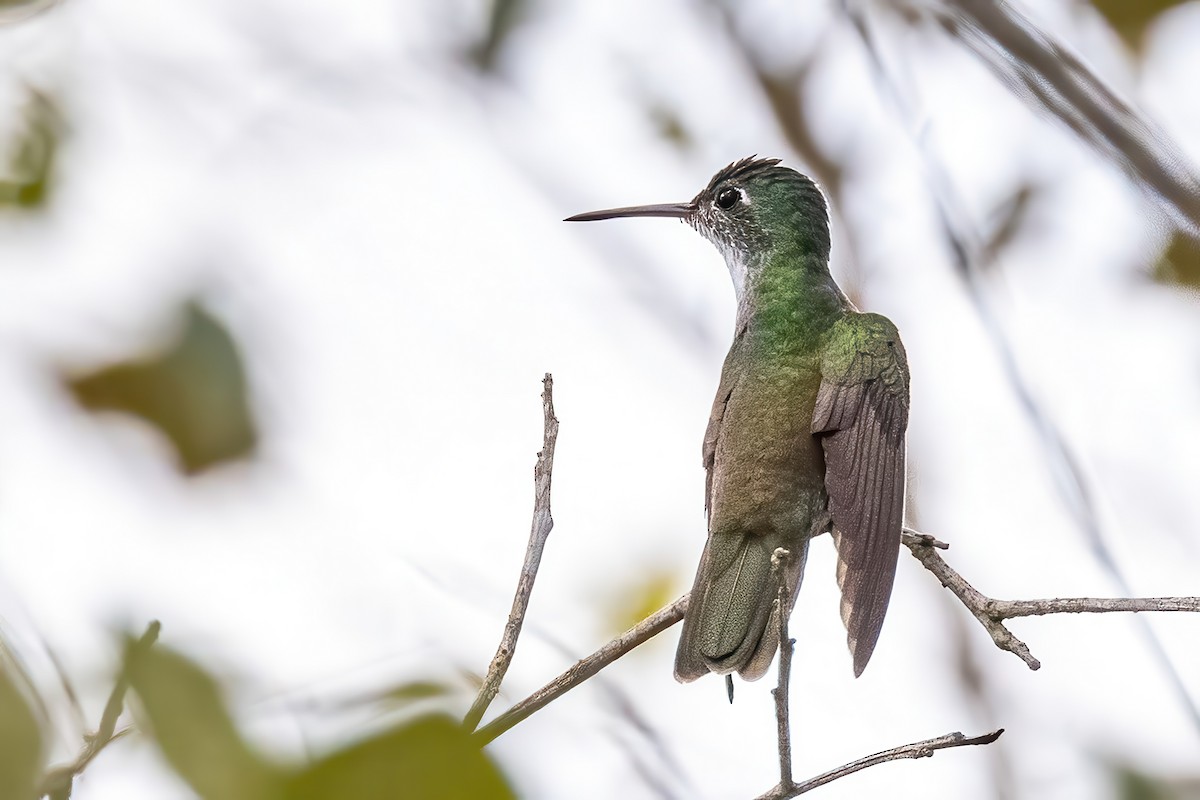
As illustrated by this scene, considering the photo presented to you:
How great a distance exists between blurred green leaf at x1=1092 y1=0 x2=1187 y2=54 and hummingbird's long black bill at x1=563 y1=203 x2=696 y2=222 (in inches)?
58.4

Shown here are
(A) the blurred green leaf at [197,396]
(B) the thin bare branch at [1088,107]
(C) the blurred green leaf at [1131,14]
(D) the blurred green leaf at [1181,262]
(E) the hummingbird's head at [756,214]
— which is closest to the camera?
(A) the blurred green leaf at [197,396]

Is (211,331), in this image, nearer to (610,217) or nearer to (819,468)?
(819,468)

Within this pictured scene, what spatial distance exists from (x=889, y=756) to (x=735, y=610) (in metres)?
0.92

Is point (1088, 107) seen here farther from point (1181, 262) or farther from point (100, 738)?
point (100, 738)

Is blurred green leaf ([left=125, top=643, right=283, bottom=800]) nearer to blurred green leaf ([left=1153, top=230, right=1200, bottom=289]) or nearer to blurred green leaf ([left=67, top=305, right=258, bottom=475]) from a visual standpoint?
blurred green leaf ([left=67, top=305, right=258, bottom=475])

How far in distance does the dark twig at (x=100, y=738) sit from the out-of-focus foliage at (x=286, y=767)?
1 centimetres

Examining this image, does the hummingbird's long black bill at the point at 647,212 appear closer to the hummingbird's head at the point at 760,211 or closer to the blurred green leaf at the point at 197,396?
the hummingbird's head at the point at 760,211

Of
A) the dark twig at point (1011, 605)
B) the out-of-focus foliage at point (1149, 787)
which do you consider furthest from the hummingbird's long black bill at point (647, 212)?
the out-of-focus foliage at point (1149, 787)

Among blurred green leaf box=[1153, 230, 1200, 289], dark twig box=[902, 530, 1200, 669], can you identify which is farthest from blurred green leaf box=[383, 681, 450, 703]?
blurred green leaf box=[1153, 230, 1200, 289]

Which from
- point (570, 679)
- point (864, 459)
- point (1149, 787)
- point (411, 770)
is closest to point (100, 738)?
point (411, 770)

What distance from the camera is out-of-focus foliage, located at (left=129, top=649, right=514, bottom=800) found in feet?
3.45

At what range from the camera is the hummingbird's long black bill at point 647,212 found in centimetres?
430

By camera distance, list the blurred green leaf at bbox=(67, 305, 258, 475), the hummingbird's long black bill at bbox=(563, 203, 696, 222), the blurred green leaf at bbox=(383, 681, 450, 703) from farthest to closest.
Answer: the hummingbird's long black bill at bbox=(563, 203, 696, 222)
the blurred green leaf at bbox=(67, 305, 258, 475)
the blurred green leaf at bbox=(383, 681, 450, 703)

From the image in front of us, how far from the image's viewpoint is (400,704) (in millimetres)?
1135
